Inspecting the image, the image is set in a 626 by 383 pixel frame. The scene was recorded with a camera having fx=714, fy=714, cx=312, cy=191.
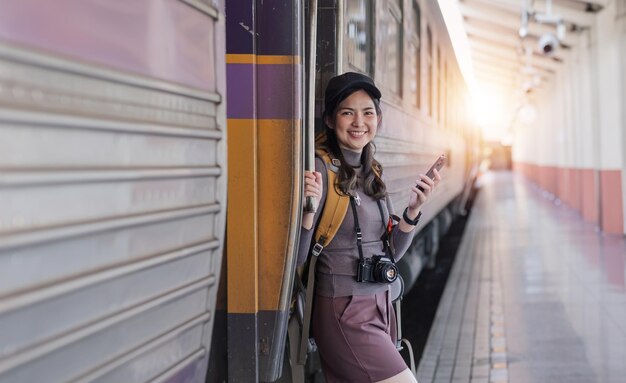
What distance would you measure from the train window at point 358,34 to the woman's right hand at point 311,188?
2.64 ft

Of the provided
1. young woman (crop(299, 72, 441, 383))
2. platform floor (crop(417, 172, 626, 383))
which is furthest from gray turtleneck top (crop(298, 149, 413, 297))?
platform floor (crop(417, 172, 626, 383))

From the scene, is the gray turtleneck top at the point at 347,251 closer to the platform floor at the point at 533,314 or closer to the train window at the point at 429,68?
the platform floor at the point at 533,314

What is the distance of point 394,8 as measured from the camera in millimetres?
4355

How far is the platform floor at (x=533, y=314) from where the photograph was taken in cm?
478

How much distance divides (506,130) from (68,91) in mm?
38395

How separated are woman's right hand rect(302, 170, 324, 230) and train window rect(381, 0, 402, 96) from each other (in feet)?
5.62

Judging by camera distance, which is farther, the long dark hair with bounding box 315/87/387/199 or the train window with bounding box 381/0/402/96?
the train window with bounding box 381/0/402/96

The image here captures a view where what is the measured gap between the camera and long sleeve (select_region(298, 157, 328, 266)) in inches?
91.9

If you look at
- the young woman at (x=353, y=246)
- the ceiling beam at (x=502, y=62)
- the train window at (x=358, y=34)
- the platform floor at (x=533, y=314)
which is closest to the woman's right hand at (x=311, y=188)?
the young woman at (x=353, y=246)

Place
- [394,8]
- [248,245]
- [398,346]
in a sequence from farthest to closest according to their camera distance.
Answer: [394,8] → [398,346] → [248,245]

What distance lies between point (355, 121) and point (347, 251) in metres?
0.44

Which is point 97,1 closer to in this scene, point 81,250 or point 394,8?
point 81,250

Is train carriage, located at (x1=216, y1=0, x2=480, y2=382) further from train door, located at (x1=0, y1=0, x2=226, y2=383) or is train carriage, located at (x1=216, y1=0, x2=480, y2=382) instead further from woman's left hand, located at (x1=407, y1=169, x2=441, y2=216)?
woman's left hand, located at (x1=407, y1=169, x2=441, y2=216)

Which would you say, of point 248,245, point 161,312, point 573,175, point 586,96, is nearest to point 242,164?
point 248,245
